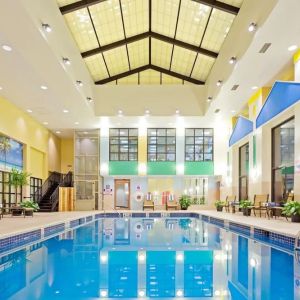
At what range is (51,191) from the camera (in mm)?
19672

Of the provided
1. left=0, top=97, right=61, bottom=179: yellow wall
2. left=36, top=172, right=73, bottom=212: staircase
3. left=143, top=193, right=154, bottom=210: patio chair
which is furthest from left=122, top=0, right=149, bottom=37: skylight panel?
left=143, top=193, right=154, bottom=210: patio chair

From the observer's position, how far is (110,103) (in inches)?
664

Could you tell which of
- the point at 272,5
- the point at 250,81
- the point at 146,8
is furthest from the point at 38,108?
the point at 272,5

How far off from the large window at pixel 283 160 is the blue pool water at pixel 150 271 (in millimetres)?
4653

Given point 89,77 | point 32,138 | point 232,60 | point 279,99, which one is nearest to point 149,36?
point 89,77

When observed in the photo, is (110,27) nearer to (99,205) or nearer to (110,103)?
(110,103)

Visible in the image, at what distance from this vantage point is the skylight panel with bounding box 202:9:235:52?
11.1 metres

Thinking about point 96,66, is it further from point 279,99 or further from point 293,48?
point 293,48

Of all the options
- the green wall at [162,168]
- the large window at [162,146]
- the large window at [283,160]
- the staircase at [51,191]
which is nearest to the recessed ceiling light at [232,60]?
the large window at [283,160]

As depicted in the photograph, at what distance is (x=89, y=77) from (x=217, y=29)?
6.17 meters

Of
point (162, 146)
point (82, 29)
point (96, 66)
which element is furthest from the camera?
point (162, 146)

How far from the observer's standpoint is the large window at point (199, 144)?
19875 millimetres

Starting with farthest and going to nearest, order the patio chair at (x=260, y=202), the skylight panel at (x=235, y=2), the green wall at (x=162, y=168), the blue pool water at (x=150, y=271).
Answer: the green wall at (x=162, y=168), the patio chair at (x=260, y=202), the skylight panel at (x=235, y=2), the blue pool water at (x=150, y=271)

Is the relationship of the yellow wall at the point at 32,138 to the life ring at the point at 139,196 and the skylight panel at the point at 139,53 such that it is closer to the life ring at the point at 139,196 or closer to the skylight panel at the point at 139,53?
the life ring at the point at 139,196
